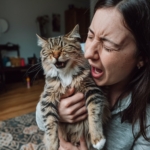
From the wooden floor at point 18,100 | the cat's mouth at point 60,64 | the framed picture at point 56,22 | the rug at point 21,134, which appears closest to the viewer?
the cat's mouth at point 60,64

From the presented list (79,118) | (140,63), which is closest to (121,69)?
(140,63)

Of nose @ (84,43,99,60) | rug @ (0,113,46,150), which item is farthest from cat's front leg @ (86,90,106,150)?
rug @ (0,113,46,150)

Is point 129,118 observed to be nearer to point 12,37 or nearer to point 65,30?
point 12,37

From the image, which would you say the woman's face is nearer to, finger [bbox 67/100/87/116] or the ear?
the ear

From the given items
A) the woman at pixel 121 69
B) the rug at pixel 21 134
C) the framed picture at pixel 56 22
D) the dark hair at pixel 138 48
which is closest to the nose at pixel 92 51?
the woman at pixel 121 69

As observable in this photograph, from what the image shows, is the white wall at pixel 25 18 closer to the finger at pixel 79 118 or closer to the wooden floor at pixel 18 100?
the wooden floor at pixel 18 100

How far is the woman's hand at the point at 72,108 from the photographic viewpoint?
33.7 inches

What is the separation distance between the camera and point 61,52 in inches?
37.5

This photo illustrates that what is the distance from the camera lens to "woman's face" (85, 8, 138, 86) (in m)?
0.71

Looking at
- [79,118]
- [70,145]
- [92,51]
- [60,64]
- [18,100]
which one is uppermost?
[92,51]

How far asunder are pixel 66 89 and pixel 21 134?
1594mm

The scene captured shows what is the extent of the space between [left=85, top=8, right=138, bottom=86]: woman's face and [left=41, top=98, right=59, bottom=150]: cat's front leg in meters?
0.31

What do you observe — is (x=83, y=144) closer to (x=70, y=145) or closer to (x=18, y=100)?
(x=70, y=145)

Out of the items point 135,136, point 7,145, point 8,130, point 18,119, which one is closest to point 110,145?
point 135,136
